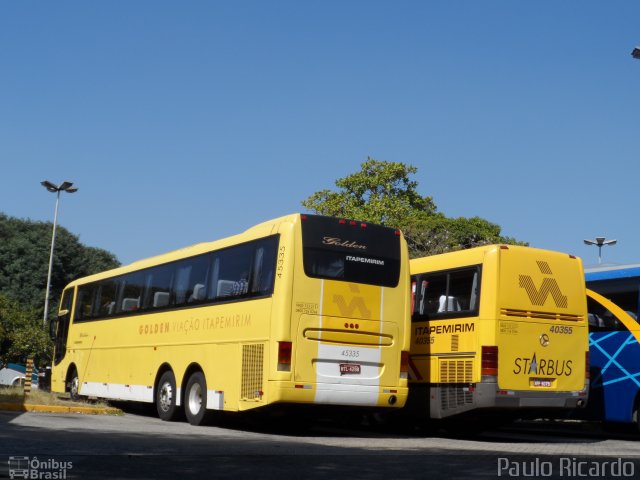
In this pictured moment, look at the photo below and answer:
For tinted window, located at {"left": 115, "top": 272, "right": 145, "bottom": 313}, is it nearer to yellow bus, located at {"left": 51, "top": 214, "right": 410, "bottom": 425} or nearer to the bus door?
yellow bus, located at {"left": 51, "top": 214, "right": 410, "bottom": 425}

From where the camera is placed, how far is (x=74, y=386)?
23969 millimetres

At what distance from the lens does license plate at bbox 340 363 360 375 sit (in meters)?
14.9

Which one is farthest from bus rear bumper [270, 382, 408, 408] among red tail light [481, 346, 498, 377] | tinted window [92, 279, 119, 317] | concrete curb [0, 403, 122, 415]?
tinted window [92, 279, 119, 317]

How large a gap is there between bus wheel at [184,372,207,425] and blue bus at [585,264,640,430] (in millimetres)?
7493

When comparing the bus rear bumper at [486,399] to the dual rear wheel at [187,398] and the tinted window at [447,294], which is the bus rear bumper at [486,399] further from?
the dual rear wheel at [187,398]

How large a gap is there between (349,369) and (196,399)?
134 inches

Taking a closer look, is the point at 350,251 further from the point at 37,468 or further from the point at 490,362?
the point at 37,468

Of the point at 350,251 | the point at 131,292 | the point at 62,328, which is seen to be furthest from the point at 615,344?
the point at 62,328

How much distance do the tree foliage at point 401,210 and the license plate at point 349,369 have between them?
3380 cm

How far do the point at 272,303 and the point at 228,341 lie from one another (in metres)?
1.60

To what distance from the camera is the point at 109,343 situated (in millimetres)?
21656

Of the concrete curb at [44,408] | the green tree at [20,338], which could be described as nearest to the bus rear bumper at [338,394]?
the concrete curb at [44,408]

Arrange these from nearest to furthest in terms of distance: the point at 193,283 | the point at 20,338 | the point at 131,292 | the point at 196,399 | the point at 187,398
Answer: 1. the point at 196,399
2. the point at 187,398
3. the point at 193,283
4. the point at 131,292
5. the point at 20,338

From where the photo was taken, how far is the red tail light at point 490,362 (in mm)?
15164
